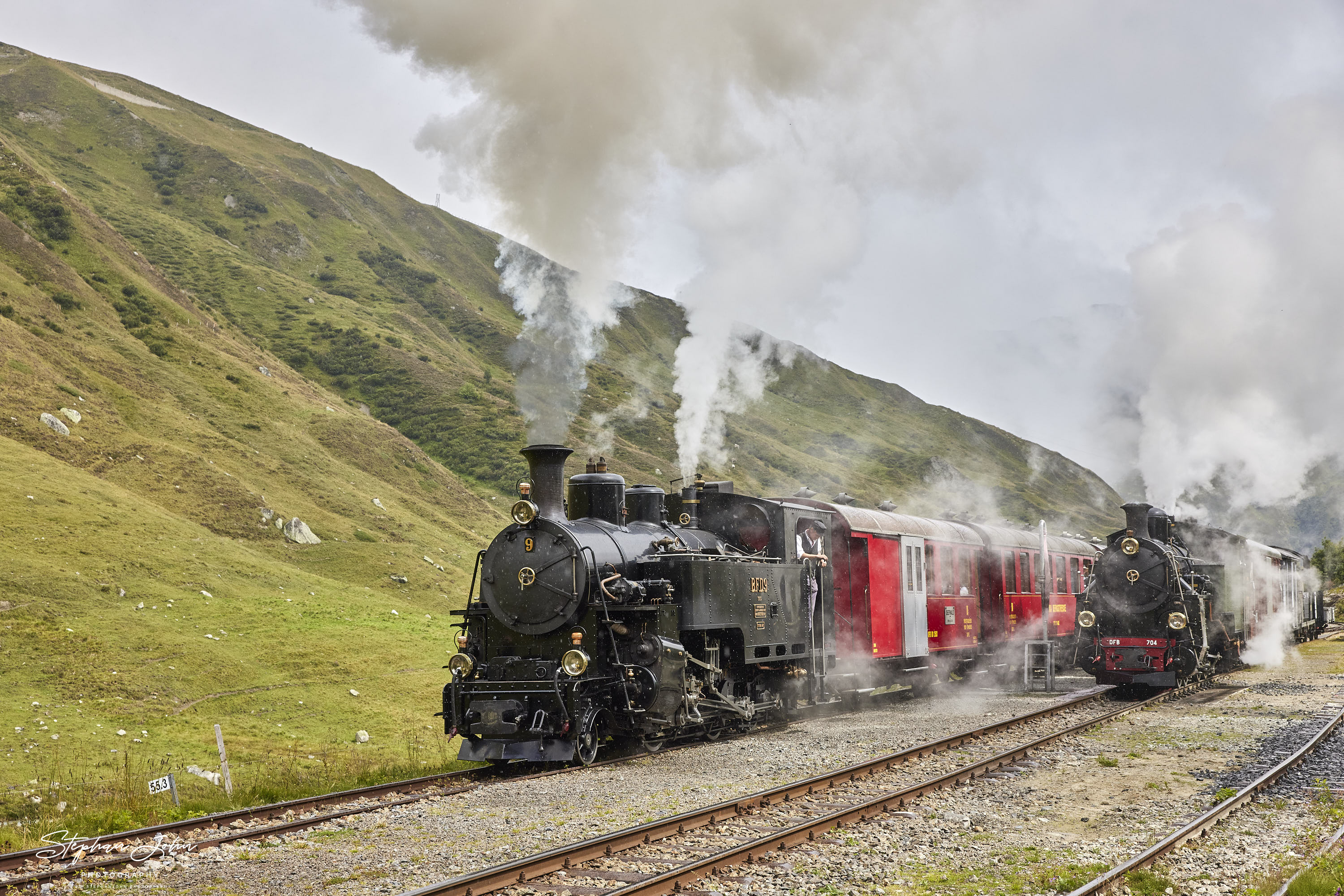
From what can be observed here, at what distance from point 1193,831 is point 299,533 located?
3407 cm

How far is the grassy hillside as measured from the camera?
73.7ft

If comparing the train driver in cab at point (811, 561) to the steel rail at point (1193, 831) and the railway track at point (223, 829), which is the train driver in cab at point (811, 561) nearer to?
the railway track at point (223, 829)

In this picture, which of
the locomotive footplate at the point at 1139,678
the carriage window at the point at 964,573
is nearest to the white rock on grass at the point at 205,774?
the carriage window at the point at 964,573

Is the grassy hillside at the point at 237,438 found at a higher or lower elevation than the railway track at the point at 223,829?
higher

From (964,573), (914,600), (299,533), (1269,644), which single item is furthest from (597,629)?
(299,533)

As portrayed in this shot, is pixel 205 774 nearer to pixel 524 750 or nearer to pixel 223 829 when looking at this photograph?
pixel 524 750

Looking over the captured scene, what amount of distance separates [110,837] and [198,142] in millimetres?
114895

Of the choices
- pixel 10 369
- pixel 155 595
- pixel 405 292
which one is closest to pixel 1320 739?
pixel 155 595

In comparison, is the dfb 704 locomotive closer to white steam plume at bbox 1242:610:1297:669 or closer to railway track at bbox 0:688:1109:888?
white steam plume at bbox 1242:610:1297:669

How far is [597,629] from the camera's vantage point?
42.4 ft

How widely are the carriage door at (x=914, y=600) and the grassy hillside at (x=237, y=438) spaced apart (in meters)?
9.17

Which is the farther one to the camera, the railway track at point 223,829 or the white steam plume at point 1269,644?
the white steam plume at point 1269,644

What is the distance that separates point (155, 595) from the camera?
88.9 ft

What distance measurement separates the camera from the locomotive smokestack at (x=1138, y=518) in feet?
67.5
